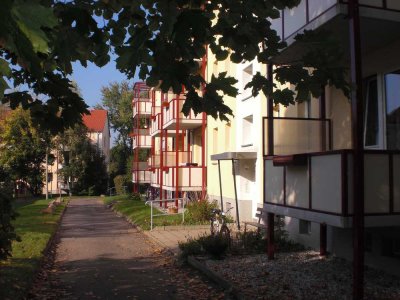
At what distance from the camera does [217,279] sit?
8.75m

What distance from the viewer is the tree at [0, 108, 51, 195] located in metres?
48.4

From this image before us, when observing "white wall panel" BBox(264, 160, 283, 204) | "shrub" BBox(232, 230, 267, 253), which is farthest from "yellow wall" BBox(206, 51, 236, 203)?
"white wall panel" BBox(264, 160, 283, 204)

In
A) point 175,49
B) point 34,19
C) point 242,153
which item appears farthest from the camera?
point 242,153

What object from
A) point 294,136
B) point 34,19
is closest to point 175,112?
point 294,136

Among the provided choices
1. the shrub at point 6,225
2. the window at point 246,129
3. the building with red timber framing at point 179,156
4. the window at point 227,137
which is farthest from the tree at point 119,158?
the shrub at point 6,225

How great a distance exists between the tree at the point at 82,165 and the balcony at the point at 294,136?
1678 inches

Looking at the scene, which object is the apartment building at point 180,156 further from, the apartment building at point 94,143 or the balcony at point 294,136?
the apartment building at point 94,143

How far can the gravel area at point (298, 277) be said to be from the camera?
7496 millimetres

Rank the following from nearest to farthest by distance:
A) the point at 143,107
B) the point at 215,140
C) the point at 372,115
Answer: the point at 372,115
the point at 215,140
the point at 143,107

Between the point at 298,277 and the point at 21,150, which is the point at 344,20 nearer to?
the point at 298,277

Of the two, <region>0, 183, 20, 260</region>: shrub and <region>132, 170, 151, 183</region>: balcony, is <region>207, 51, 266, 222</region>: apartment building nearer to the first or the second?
<region>0, 183, 20, 260</region>: shrub

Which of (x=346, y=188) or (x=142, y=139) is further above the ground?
(x=142, y=139)

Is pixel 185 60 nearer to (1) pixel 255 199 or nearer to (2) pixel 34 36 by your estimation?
(2) pixel 34 36

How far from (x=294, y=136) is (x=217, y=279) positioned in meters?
3.40
